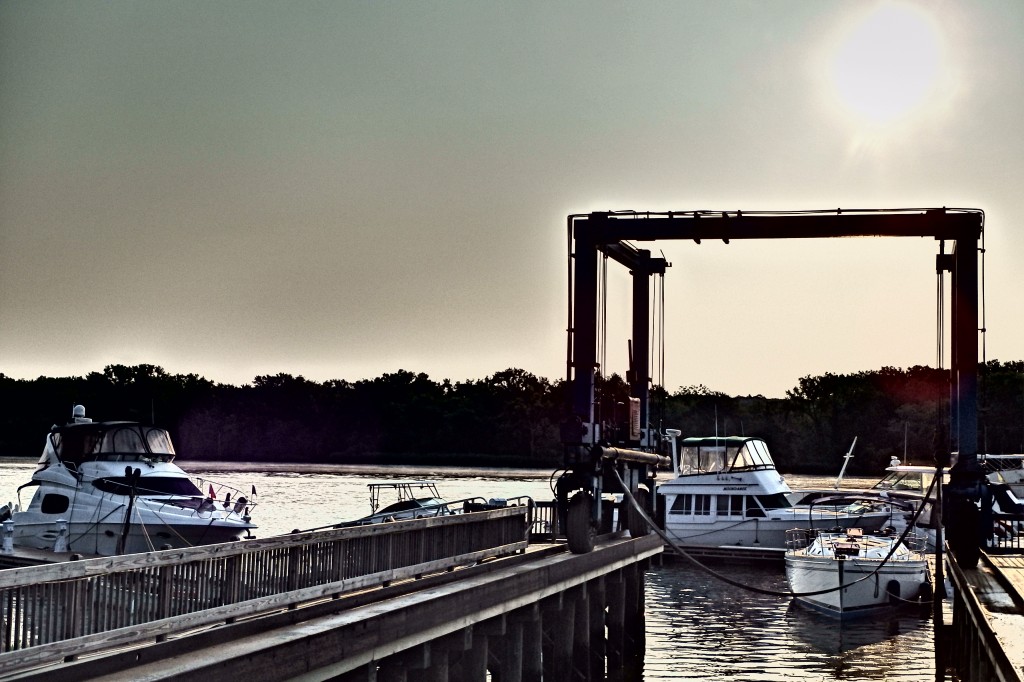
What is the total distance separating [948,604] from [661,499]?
12.9m

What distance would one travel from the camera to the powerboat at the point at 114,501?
1689 inches

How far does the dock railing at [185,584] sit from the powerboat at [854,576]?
2229cm

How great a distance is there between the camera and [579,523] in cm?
2750

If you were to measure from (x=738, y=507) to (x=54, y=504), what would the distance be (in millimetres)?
28875

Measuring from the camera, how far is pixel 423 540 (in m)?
21.6

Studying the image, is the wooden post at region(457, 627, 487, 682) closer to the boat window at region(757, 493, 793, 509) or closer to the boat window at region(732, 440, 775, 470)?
the boat window at region(757, 493, 793, 509)

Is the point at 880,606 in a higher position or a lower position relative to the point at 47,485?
lower

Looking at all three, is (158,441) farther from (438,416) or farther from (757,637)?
(438,416)

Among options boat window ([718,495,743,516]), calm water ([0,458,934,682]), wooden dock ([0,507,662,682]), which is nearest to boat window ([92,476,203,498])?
calm water ([0,458,934,682])

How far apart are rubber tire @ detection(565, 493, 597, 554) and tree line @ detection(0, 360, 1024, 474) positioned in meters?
122

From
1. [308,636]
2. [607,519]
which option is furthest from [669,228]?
[308,636]

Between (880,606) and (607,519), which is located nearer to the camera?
(607,519)

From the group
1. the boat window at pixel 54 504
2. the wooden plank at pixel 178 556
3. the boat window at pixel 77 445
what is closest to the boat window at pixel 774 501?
the boat window at pixel 77 445

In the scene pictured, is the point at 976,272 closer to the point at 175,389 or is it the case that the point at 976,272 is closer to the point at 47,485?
the point at 47,485
